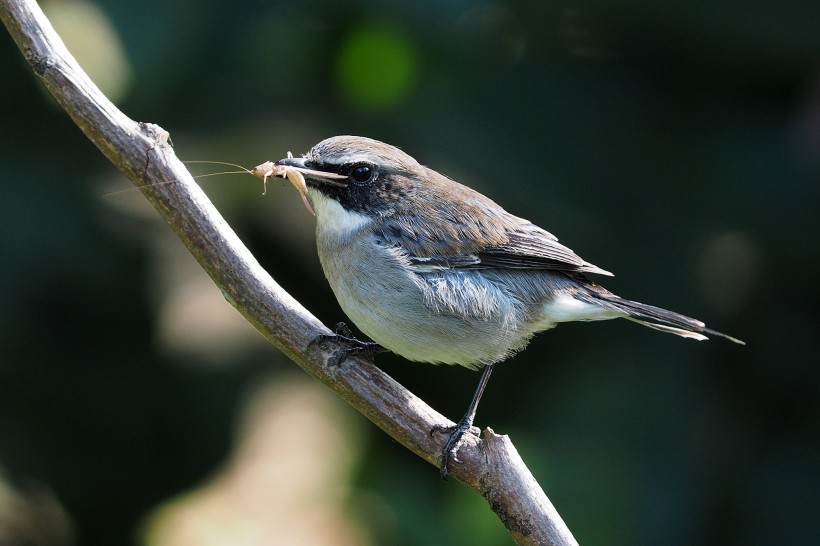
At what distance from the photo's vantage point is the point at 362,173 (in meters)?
3.57

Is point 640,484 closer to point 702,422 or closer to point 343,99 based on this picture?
point 702,422

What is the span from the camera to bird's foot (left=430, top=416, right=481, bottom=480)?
3.00 m

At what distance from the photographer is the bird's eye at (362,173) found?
3.54 metres

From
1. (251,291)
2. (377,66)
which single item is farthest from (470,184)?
(251,291)

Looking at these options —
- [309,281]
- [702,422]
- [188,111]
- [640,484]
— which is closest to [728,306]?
[702,422]

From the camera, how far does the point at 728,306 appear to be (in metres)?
4.76

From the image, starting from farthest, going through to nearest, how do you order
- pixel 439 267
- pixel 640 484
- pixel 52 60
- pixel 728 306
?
pixel 728 306 < pixel 640 484 < pixel 439 267 < pixel 52 60

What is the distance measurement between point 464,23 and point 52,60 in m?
2.25

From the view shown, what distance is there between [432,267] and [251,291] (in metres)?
0.80

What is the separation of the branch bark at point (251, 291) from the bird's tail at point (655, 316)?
937 mm

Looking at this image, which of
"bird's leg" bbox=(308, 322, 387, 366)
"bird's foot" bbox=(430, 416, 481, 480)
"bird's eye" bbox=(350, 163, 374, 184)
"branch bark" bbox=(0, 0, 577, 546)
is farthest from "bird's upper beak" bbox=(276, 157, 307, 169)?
"bird's foot" bbox=(430, 416, 481, 480)

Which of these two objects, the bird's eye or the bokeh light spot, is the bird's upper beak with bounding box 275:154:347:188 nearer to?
the bird's eye

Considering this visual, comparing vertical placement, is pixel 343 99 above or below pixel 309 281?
above

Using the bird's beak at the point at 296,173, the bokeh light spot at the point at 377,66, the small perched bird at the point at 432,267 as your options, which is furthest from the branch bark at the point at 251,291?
the bokeh light spot at the point at 377,66
